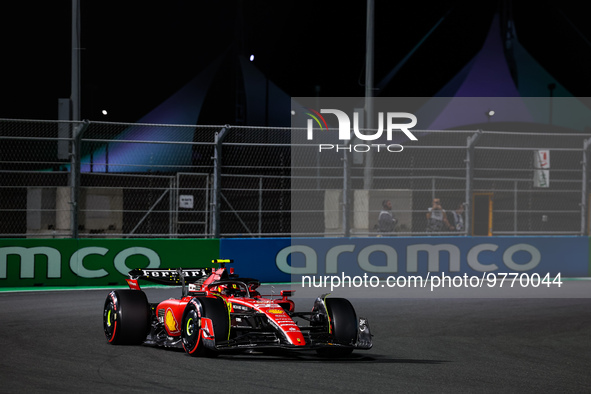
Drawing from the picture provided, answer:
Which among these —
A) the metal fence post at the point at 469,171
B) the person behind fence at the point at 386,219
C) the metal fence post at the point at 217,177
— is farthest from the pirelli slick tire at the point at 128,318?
the metal fence post at the point at 469,171

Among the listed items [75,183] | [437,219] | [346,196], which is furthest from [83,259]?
[437,219]

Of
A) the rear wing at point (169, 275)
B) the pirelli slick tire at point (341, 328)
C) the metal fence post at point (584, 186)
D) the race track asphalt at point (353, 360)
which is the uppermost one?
the metal fence post at point (584, 186)

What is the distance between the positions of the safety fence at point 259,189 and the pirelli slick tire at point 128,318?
19.5 feet

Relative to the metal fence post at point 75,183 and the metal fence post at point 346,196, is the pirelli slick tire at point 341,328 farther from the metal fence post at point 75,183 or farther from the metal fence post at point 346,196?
the metal fence post at point 346,196

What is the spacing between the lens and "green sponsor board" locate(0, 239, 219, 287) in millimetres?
15727

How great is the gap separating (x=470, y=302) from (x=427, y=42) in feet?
66.6

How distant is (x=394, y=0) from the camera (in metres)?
34.0

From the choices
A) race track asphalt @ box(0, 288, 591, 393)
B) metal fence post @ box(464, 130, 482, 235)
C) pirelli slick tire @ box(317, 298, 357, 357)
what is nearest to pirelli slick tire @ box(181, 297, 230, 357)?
race track asphalt @ box(0, 288, 591, 393)

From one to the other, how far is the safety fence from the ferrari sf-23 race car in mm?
5953

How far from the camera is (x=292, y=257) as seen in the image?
17375 millimetres

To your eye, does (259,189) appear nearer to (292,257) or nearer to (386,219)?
(292,257)

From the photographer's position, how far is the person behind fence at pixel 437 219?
64.5 ft

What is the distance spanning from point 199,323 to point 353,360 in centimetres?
154

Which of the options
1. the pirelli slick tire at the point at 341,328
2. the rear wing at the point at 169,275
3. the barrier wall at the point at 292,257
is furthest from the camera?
the barrier wall at the point at 292,257
